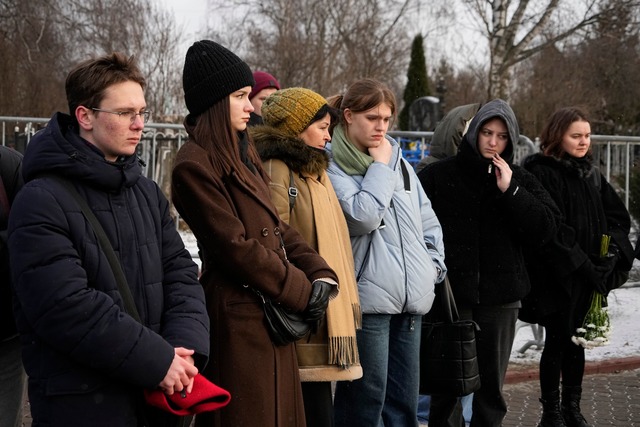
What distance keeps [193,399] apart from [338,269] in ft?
3.93

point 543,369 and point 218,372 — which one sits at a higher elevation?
point 218,372

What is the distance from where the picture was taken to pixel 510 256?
16.8 feet

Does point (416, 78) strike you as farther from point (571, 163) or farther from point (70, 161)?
point (70, 161)

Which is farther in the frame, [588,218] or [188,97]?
[588,218]

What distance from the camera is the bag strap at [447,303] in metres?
4.79

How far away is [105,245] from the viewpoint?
2.93m

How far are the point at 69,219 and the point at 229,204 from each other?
0.81 meters

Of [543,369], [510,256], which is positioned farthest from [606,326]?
[510,256]

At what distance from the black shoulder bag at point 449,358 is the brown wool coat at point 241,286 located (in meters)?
1.21

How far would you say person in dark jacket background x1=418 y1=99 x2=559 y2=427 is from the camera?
5.04m

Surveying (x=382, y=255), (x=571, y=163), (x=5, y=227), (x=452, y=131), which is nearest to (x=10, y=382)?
(x=5, y=227)

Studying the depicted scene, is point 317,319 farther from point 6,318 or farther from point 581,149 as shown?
point 581,149

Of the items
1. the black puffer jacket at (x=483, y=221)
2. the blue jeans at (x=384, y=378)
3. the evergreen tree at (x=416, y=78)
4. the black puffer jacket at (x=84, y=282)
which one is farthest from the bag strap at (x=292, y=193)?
the evergreen tree at (x=416, y=78)

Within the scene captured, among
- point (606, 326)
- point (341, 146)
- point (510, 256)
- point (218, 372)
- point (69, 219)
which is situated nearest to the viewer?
point (69, 219)
